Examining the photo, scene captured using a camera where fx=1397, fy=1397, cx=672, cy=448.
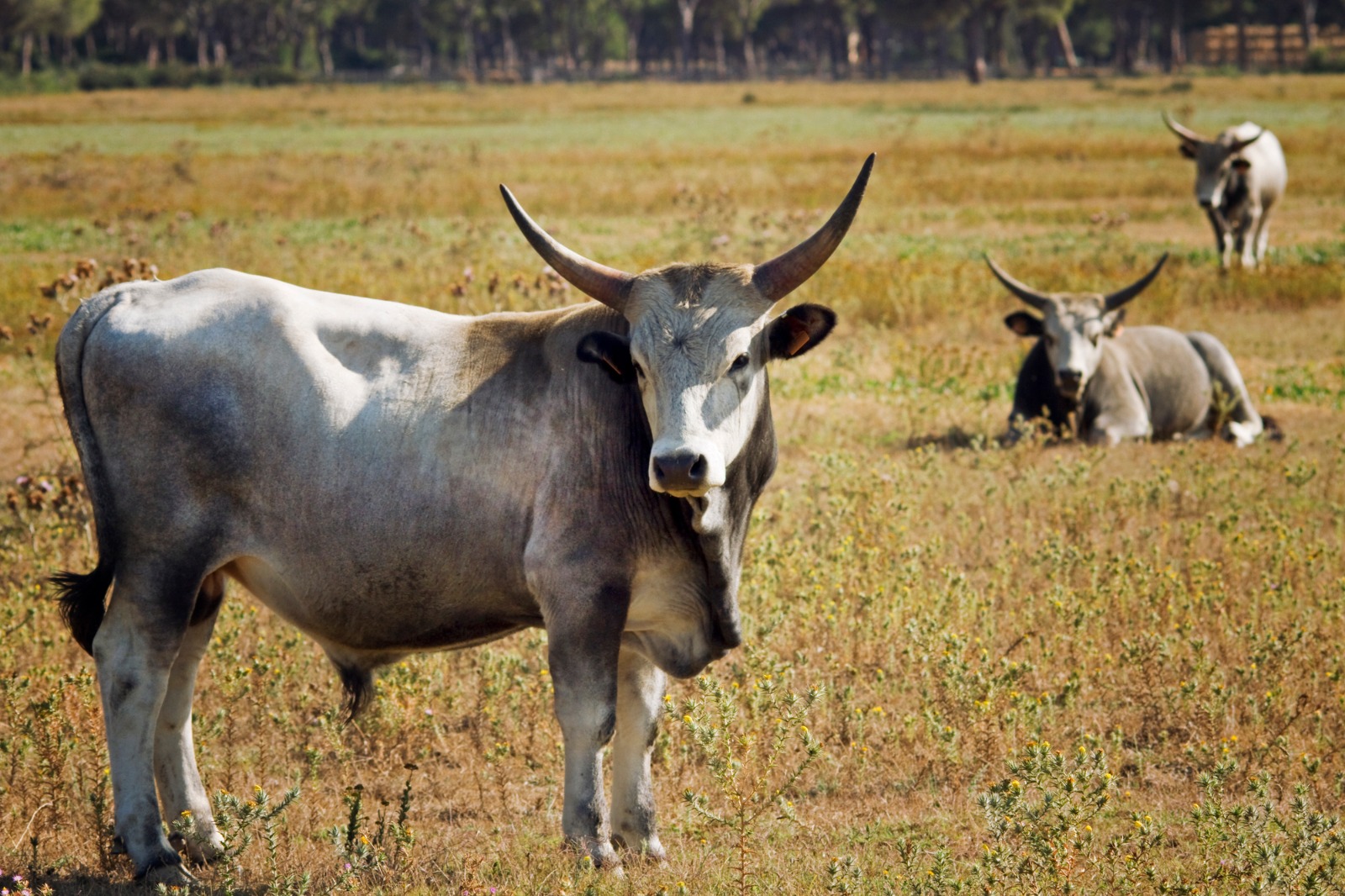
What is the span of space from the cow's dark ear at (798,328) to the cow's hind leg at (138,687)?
85.0 inches

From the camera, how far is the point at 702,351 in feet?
14.8

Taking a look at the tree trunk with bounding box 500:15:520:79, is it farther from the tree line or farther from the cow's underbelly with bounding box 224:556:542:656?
the cow's underbelly with bounding box 224:556:542:656

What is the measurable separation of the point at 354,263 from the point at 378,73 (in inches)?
3597

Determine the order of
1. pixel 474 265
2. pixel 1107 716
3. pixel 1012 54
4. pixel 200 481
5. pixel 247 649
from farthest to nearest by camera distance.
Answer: pixel 1012 54, pixel 474 265, pixel 247 649, pixel 1107 716, pixel 200 481

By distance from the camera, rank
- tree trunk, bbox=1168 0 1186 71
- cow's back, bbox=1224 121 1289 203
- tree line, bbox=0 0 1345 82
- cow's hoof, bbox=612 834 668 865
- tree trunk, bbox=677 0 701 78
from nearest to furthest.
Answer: cow's hoof, bbox=612 834 668 865
cow's back, bbox=1224 121 1289 203
tree trunk, bbox=1168 0 1186 71
tree line, bbox=0 0 1345 82
tree trunk, bbox=677 0 701 78

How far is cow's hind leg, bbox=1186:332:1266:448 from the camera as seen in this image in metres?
11.6

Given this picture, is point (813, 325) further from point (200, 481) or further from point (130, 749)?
point (130, 749)

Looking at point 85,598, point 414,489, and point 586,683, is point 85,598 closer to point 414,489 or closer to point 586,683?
point 414,489

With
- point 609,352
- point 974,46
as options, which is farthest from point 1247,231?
point 974,46

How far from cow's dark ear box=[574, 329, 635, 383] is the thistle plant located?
1132 mm

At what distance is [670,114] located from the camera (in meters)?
60.9

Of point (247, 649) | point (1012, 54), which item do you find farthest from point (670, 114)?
point (1012, 54)

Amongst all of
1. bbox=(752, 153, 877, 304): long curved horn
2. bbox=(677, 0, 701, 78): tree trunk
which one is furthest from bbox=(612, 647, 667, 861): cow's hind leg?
bbox=(677, 0, 701, 78): tree trunk

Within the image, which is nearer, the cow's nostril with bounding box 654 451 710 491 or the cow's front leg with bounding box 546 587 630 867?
the cow's nostril with bounding box 654 451 710 491
